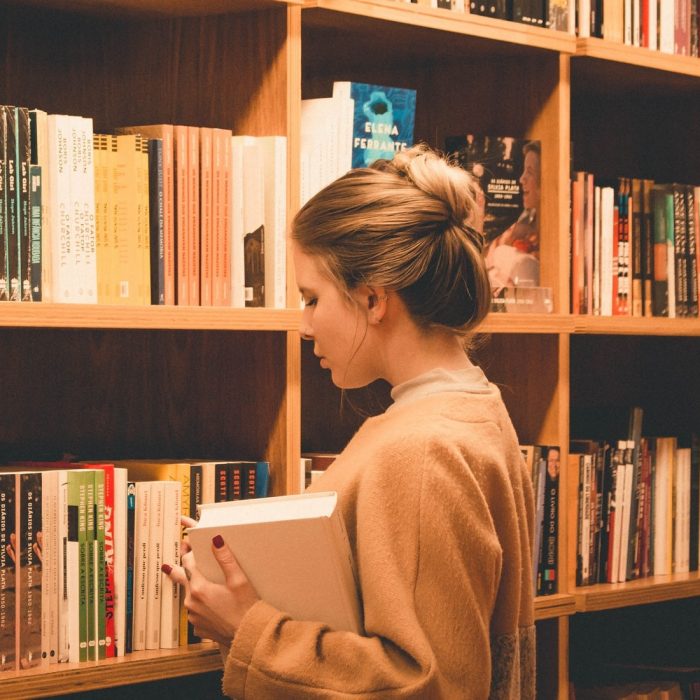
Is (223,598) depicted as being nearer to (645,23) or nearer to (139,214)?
(139,214)

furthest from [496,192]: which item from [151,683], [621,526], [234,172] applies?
[151,683]

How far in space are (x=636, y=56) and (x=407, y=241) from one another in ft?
3.34

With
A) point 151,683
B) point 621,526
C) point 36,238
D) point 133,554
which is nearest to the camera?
point 36,238

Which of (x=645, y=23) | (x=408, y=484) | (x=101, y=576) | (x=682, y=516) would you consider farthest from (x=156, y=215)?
(x=682, y=516)

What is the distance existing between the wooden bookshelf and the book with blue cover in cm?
11

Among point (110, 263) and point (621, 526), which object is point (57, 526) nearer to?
point (110, 263)

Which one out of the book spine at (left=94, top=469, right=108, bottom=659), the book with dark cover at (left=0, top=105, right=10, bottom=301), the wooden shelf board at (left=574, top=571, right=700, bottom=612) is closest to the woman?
the book spine at (left=94, top=469, right=108, bottom=659)

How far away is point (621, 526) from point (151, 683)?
3.08 ft

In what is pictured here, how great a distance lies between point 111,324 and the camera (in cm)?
164

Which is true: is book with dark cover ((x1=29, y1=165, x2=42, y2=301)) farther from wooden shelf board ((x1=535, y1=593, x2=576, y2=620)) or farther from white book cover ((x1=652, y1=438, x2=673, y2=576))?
white book cover ((x1=652, y1=438, x2=673, y2=576))

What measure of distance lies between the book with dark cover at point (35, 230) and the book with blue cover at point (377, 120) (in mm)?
536

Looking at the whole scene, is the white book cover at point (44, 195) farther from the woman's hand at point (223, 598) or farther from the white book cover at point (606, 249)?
the white book cover at point (606, 249)

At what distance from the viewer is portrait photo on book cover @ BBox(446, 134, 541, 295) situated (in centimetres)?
212

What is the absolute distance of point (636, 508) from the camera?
7.63 feet
